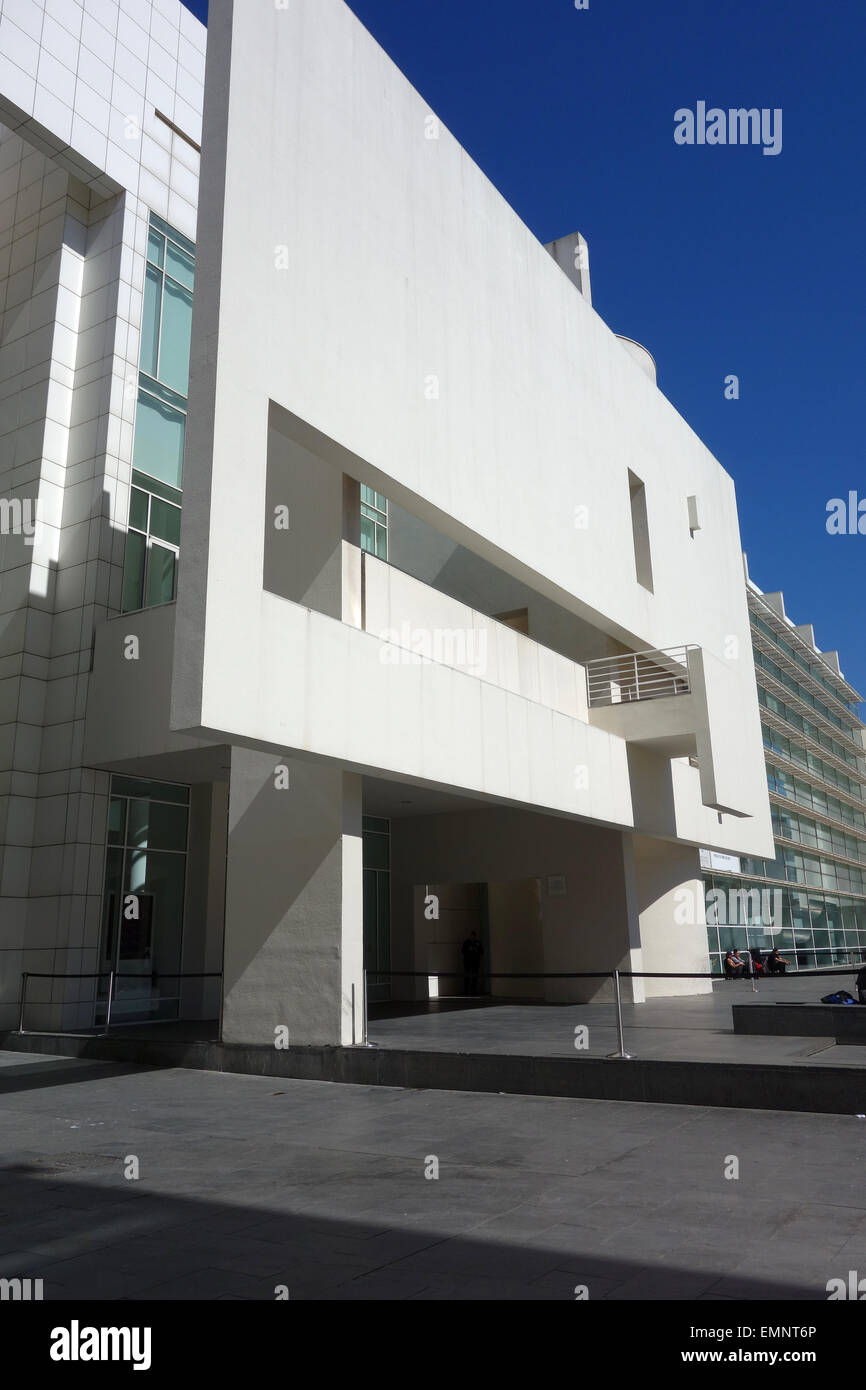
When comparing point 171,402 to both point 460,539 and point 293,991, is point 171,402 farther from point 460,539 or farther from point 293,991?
point 293,991

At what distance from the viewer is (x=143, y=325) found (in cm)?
1928

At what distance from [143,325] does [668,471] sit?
43.5 ft

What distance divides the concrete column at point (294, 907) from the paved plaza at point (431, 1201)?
2.57m

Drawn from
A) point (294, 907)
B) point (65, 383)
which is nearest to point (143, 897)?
point (294, 907)

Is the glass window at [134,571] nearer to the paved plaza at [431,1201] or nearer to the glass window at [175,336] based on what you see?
the glass window at [175,336]

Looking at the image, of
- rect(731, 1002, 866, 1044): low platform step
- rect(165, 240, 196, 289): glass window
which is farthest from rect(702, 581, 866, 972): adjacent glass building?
rect(165, 240, 196, 289): glass window

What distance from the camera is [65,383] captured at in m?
18.6

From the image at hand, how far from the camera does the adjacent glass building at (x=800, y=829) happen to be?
39344 millimetres

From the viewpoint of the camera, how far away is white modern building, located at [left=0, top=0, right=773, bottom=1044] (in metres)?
11.4

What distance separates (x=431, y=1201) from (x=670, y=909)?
805 inches

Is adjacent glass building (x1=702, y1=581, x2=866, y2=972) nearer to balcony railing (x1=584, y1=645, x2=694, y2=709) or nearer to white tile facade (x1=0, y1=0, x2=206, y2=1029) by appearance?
balcony railing (x1=584, y1=645, x2=694, y2=709)

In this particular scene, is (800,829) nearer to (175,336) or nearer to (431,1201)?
(175,336)
